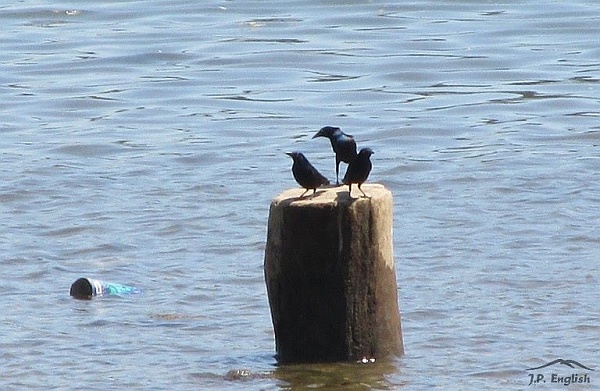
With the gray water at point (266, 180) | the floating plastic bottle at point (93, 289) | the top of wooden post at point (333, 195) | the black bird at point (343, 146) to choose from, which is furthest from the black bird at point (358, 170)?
the floating plastic bottle at point (93, 289)

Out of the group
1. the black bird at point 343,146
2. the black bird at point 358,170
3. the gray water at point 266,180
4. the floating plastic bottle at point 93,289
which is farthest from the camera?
the floating plastic bottle at point 93,289

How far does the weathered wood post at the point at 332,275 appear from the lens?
18.5 ft

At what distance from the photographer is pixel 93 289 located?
7.31 metres

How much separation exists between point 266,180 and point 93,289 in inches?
114

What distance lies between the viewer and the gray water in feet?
21.2

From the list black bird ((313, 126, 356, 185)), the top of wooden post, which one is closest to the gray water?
the top of wooden post

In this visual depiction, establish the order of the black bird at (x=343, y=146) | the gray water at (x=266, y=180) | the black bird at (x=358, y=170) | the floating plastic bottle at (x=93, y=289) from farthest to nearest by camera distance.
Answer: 1. the floating plastic bottle at (x=93, y=289)
2. the gray water at (x=266, y=180)
3. the black bird at (x=343, y=146)
4. the black bird at (x=358, y=170)

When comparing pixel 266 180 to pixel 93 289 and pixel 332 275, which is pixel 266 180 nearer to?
pixel 93 289

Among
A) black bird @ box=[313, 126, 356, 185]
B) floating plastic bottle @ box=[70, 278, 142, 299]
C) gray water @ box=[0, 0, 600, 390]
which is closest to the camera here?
black bird @ box=[313, 126, 356, 185]

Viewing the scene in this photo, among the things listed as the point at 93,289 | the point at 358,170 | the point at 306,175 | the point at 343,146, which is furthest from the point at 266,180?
the point at 358,170

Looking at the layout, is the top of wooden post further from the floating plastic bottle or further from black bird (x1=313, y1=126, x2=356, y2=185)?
the floating plastic bottle

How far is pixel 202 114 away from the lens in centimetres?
1264

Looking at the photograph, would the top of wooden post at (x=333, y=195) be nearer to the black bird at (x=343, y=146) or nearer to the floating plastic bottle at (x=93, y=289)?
the black bird at (x=343, y=146)

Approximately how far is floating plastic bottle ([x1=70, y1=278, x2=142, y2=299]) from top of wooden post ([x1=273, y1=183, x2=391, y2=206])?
177cm
